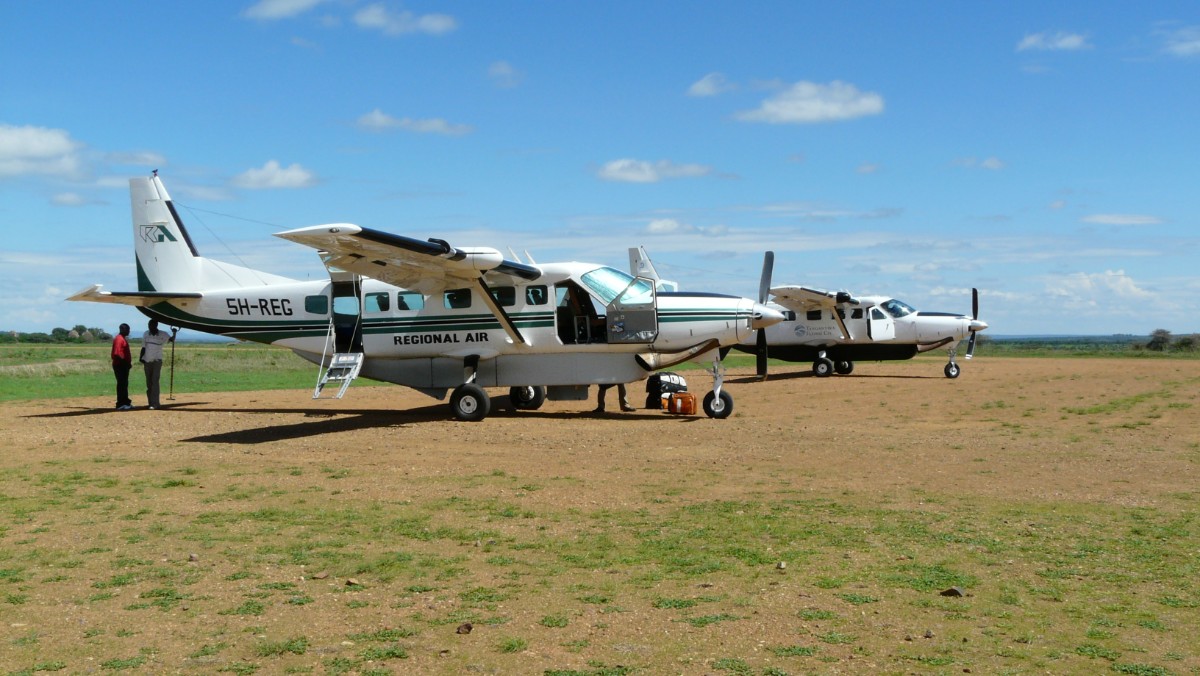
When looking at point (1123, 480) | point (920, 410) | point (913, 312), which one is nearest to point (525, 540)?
point (1123, 480)

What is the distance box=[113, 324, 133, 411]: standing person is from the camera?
19781mm

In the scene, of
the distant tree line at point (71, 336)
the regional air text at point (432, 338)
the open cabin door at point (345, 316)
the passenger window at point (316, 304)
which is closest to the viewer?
the regional air text at point (432, 338)

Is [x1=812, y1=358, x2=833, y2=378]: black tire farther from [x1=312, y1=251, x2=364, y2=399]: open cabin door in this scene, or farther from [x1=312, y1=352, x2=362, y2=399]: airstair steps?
[x1=312, y1=352, x2=362, y2=399]: airstair steps

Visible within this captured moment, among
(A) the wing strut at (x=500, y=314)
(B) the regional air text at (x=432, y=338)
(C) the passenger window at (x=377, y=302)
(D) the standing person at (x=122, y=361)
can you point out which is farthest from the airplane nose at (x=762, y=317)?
(D) the standing person at (x=122, y=361)

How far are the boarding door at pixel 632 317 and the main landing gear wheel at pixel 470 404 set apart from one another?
8.40 feet

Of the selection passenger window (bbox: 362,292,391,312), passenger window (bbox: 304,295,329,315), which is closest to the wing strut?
passenger window (bbox: 362,292,391,312)

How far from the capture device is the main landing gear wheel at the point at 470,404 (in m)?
18.3

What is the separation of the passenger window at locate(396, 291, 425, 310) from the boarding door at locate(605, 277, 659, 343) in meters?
3.61

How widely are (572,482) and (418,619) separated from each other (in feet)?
17.1

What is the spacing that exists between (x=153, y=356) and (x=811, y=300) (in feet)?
66.2

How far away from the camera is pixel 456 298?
18.8 m

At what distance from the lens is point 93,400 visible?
74.4 feet

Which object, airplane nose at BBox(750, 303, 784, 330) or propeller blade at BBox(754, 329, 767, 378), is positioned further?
propeller blade at BBox(754, 329, 767, 378)

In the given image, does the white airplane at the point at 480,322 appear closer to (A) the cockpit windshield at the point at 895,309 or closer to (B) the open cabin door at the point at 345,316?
(B) the open cabin door at the point at 345,316
